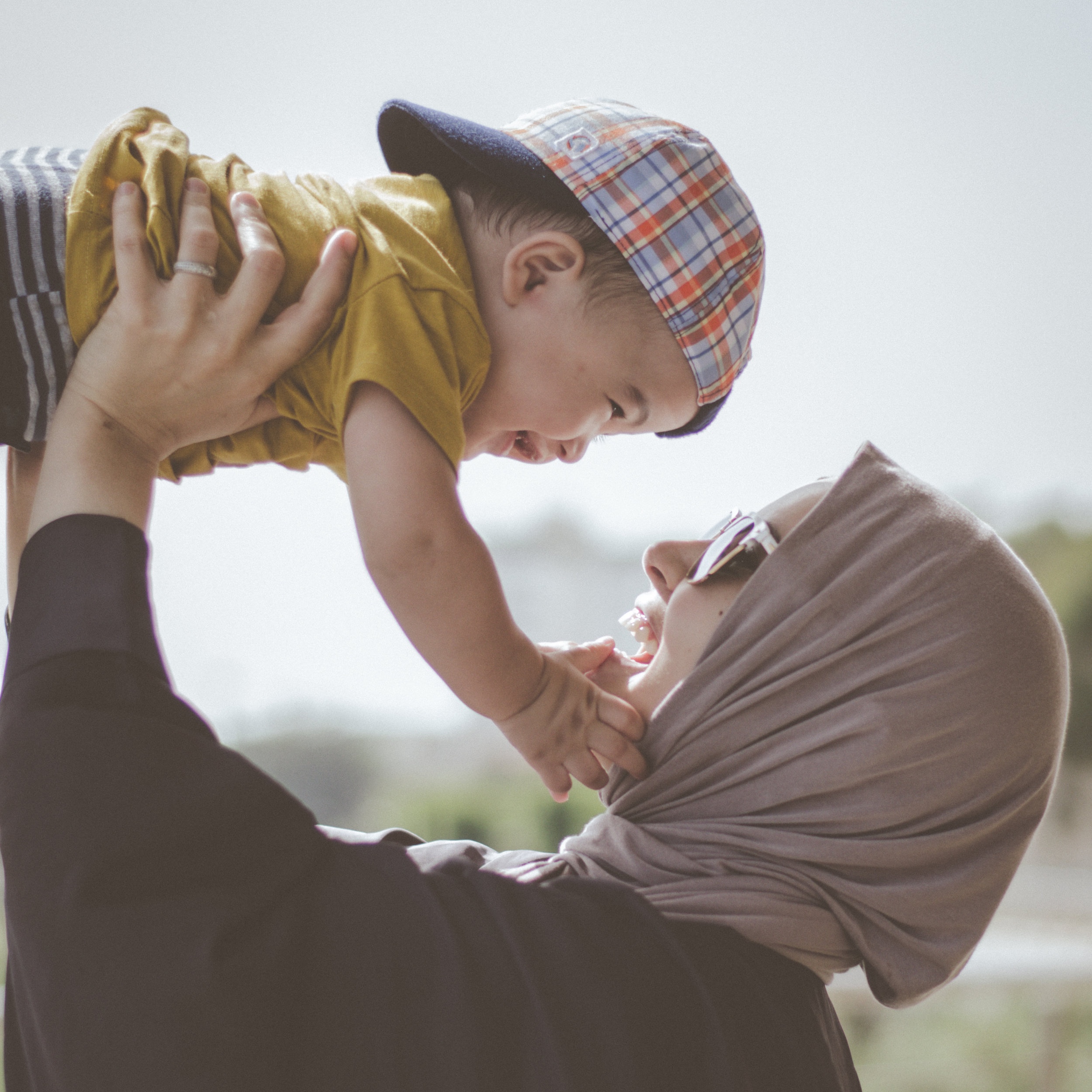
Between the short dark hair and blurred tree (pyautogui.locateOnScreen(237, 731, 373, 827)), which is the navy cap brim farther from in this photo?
blurred tree (pyautogui.locateOnScreen(237, 731, 373, 827))

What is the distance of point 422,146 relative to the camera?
1056mm

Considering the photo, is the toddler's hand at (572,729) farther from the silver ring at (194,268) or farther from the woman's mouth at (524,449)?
the silver ring at (194,268)

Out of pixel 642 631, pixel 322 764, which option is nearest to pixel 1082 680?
pixel 322 764

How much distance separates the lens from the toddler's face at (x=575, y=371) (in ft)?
→ 3.29

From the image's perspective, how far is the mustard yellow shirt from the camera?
2.82 feet

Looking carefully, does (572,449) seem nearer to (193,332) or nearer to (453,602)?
(453,602)

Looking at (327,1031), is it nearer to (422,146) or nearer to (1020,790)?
(1020,790)

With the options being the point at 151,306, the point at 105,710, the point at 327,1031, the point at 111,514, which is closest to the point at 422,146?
the point at 151,306

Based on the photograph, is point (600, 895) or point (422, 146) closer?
point (600, 895)

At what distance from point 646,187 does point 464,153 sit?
0.19 metres

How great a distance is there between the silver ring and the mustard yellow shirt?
0.02 metres

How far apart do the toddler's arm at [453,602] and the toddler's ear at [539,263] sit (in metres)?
0.20

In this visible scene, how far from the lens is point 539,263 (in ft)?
3.26

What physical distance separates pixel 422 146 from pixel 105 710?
0.68m
